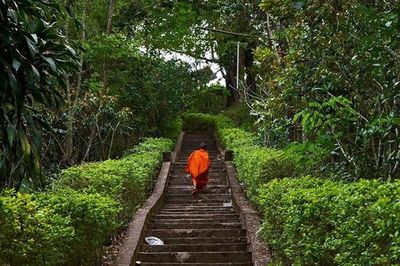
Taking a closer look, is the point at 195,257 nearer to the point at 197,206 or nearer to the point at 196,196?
the point at 197,206

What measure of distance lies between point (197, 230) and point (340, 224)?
5137mm

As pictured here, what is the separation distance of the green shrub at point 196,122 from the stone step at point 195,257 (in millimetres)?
19670

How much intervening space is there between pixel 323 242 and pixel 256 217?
4.42 metres

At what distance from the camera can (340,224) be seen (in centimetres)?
427

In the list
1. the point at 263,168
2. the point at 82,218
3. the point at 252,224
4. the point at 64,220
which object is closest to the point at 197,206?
the point at 263,168

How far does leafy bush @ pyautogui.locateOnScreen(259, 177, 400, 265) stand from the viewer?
11.4 feet

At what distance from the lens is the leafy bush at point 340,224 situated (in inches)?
136

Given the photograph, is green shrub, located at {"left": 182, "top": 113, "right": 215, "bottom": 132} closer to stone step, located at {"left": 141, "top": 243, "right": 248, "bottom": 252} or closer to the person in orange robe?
the person in orange robe

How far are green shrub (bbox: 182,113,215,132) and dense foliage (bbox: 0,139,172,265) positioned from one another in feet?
60.9

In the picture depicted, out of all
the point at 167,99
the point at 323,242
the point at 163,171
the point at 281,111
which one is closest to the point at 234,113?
the point at 167,99

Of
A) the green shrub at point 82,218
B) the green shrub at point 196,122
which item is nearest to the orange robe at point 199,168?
the green shrub at point 82,218

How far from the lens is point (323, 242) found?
485 cm

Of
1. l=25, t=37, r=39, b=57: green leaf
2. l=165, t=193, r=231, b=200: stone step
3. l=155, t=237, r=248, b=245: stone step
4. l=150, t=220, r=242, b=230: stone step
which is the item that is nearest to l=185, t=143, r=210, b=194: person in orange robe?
l=165, t=193, r=231, b=200: stone step

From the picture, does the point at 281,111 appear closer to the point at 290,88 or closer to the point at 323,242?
the point at 290,88
